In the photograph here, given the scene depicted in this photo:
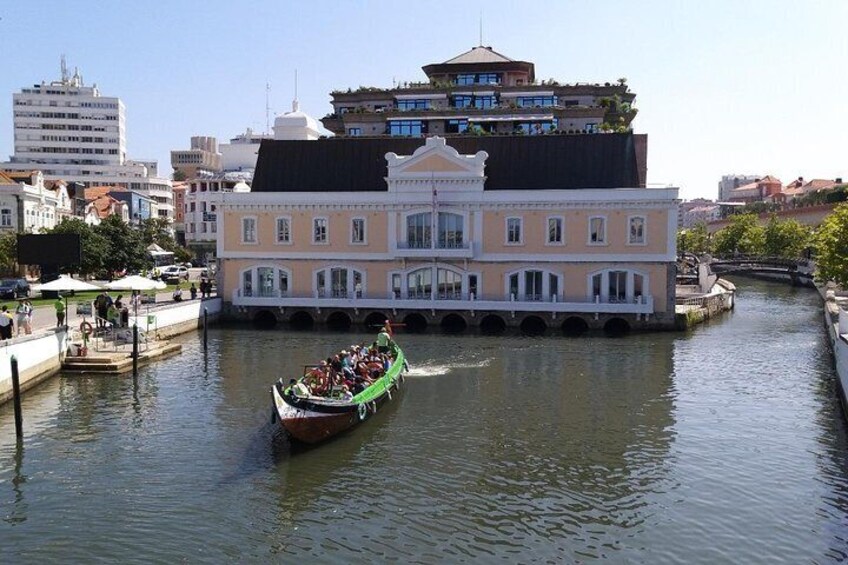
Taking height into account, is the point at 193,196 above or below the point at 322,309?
above

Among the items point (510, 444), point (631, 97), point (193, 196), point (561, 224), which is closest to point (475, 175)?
point (561, 224)

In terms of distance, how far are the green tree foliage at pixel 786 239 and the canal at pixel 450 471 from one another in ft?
252

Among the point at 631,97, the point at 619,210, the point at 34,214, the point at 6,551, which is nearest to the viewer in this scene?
the point at 6,551

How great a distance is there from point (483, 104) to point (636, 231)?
4212 centimetres

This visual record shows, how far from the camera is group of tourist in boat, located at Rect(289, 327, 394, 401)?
26.3 meters

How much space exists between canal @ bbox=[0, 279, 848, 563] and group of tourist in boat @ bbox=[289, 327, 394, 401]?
56.5 inches

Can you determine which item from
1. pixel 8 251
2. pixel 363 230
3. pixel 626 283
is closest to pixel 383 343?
pixel 363 230

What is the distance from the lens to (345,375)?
28.6 m

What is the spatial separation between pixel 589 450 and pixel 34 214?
73.0 m

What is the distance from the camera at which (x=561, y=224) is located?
51188 mm

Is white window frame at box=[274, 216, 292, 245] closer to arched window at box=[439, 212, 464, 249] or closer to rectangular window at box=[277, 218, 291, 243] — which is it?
rectangular window at box=[277, 218, 291, 243]

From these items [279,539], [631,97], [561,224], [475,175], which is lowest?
[279,539]

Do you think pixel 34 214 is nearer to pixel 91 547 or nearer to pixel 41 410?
pixel 41 410

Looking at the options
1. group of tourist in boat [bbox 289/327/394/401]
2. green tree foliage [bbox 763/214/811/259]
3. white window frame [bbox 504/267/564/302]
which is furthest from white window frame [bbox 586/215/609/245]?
green tree foliage [bbox 763/214/811/259]
